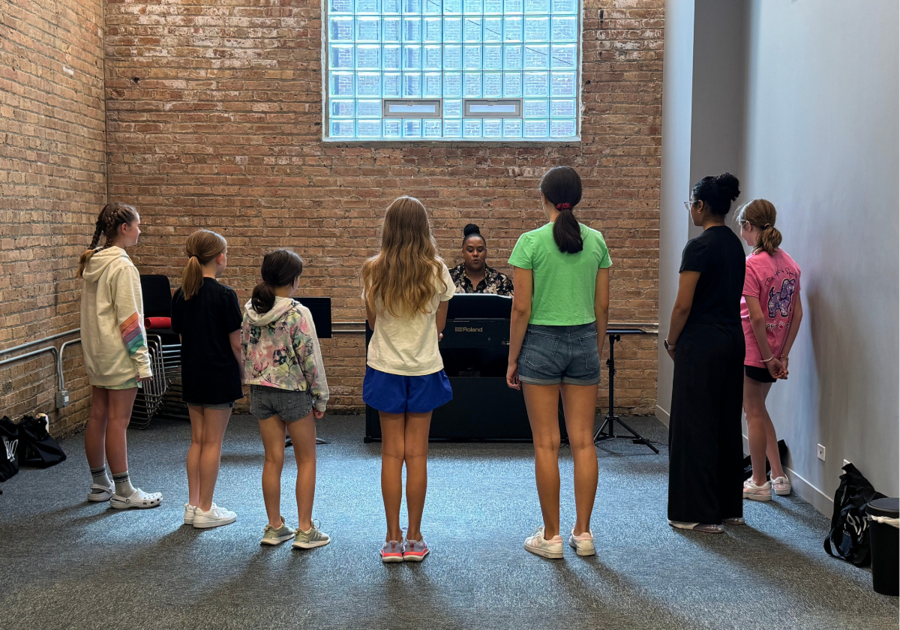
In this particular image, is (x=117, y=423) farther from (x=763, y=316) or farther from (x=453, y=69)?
(x=453, y=69)

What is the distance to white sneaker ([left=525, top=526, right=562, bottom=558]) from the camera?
3.57 m

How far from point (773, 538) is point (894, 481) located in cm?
61

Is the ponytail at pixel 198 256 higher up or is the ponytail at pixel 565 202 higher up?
the ponytail at pixel 565 202

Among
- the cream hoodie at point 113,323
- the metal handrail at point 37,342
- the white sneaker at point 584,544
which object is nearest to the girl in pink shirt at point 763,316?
the white sneaker at point 584,544

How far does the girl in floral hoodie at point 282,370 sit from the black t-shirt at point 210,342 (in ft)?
0.91

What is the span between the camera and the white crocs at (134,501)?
14.2 ft

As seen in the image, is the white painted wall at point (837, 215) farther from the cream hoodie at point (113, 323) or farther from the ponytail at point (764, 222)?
the cream hoodie at point (113, 323)

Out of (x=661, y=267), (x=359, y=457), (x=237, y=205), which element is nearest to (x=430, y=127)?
(x=237, y=205)

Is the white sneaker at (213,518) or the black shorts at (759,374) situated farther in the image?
the black shorts at (759,374)

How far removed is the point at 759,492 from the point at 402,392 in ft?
7.45

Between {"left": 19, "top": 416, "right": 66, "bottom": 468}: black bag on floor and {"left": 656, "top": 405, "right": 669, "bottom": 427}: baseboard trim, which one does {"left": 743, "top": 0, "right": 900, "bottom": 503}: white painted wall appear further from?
{"left": 19, "top": 416, "right": 66, "bottom": 468}: black bag on floor

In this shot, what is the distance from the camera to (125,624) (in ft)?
9.56

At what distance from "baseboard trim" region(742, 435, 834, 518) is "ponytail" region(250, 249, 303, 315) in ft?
9.51

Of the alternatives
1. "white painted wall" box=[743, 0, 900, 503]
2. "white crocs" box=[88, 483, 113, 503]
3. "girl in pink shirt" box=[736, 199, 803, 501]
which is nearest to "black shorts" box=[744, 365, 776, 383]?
"girl in pink shirt" box=[736, 199, 803, 501]
